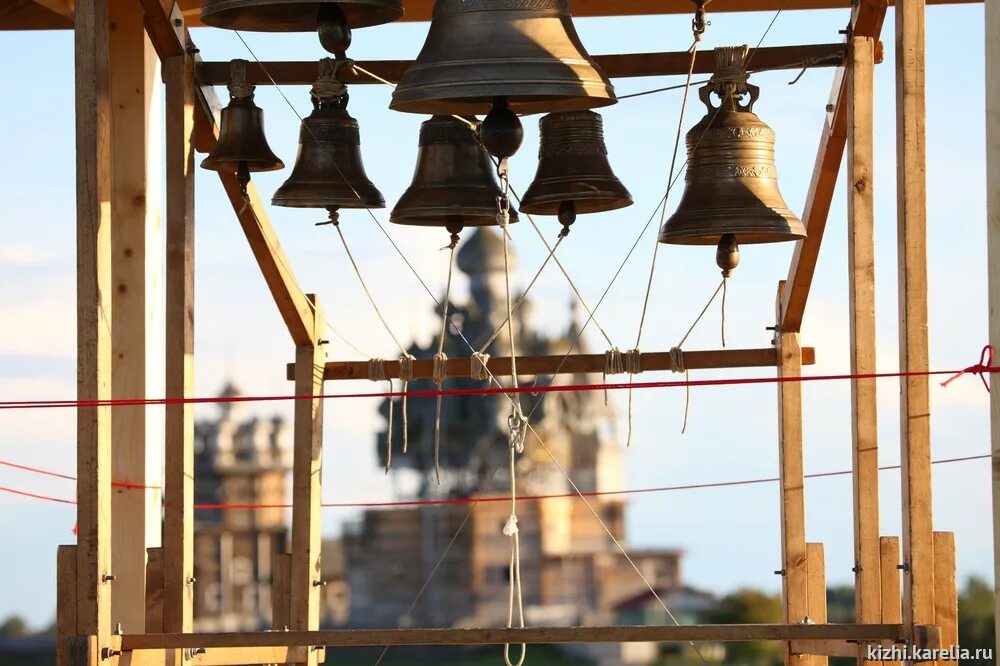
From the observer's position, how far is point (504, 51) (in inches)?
144

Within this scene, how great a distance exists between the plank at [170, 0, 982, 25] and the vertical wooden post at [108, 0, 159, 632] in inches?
14.8

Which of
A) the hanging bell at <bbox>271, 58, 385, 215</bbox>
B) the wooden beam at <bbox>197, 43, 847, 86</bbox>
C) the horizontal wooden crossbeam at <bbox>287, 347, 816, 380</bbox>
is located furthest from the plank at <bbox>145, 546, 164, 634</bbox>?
the wooden beam at <bbox>197, 43, 847, 86</bbox>

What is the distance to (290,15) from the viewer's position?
4039 mm

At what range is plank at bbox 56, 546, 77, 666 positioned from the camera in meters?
3.98

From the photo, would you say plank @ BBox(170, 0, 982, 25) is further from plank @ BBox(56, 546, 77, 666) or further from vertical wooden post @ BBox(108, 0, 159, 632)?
plank @ BBox(56, 546, 77, 666)

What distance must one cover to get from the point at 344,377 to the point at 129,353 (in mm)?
996

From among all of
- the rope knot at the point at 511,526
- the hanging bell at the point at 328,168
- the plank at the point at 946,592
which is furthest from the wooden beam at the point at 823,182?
the rope knot at the point at 511,526

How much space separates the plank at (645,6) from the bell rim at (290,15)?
180 centimetres

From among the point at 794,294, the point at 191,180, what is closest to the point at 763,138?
the point at 794,294

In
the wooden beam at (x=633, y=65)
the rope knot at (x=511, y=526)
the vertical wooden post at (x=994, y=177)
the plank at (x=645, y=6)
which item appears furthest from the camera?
the plank at (x=645, y=6)

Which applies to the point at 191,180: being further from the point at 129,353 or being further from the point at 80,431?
the point at 80,431

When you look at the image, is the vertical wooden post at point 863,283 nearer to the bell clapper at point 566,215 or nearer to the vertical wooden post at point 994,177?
the bell clapper at point 566,215

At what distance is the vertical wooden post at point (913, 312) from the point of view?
4.19 meters

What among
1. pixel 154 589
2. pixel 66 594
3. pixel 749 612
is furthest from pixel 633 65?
pixel 749 612
